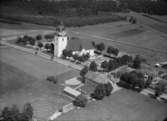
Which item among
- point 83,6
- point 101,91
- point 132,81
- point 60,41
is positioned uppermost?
point 83,6

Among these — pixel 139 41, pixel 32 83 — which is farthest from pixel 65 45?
pixel 139 41

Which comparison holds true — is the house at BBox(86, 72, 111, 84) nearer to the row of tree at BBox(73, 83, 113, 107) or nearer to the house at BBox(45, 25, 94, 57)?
the row of tree at BBox(73, 83, 113, 107)

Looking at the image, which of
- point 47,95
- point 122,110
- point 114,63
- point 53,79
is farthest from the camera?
point 114,63

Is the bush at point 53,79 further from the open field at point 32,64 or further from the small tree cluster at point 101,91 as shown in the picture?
the small tree cluster at point 101,91

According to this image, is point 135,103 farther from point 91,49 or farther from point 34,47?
point 34,47

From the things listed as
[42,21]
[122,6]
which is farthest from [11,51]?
[122,6]

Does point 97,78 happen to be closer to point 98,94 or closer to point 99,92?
point 99,92

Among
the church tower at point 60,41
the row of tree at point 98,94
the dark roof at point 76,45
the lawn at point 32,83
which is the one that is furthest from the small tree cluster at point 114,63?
the church tower at point 60,41
